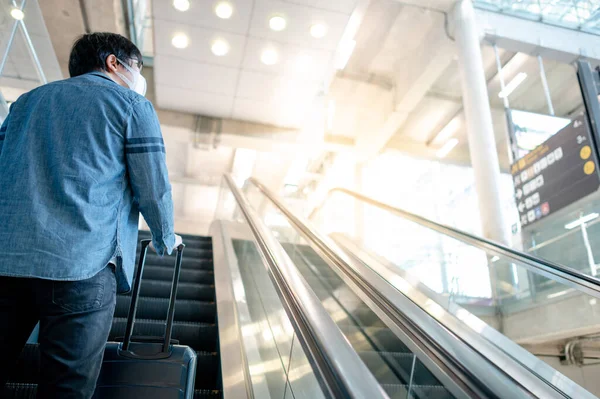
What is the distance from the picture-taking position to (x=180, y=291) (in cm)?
365

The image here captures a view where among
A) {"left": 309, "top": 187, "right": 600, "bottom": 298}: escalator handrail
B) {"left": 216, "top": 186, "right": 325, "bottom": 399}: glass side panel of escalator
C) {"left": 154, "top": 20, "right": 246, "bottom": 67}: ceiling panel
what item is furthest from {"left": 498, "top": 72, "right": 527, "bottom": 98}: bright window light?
{"left": 216, "top": 186, "right": 325, "bottom": 399}: glass side panel of escalator

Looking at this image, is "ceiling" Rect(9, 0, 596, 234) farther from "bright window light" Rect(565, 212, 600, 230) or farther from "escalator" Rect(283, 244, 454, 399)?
"bright window light" Rect(565, 212, 600, 230)

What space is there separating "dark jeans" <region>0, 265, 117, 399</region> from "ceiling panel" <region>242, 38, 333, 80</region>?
21.7 feet

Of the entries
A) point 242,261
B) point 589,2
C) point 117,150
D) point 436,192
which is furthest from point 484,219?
point 436,192

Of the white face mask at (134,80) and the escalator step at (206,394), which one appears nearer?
the white face mask at (134,80)

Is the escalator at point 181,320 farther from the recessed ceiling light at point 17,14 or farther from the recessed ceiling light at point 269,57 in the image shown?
the recessed ceiling light at point 269,57

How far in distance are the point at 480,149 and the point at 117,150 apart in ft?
19.8

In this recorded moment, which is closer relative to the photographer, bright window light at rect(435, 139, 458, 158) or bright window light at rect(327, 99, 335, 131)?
bright window light at rect(327, 99, 335, 131)

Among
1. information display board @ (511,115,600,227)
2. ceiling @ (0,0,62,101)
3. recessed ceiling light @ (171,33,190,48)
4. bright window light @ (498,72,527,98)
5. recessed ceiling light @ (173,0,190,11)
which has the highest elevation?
bright window light @ (498,72,527,98)

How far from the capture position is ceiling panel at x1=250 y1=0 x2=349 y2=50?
667 centimetres

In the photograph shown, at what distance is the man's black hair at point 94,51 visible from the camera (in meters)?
1.53

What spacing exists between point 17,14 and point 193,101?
439 centimetres

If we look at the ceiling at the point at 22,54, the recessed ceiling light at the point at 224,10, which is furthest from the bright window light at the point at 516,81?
the ceiling at the point at 22,54

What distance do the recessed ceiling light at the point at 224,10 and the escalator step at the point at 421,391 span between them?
5.97 metres
